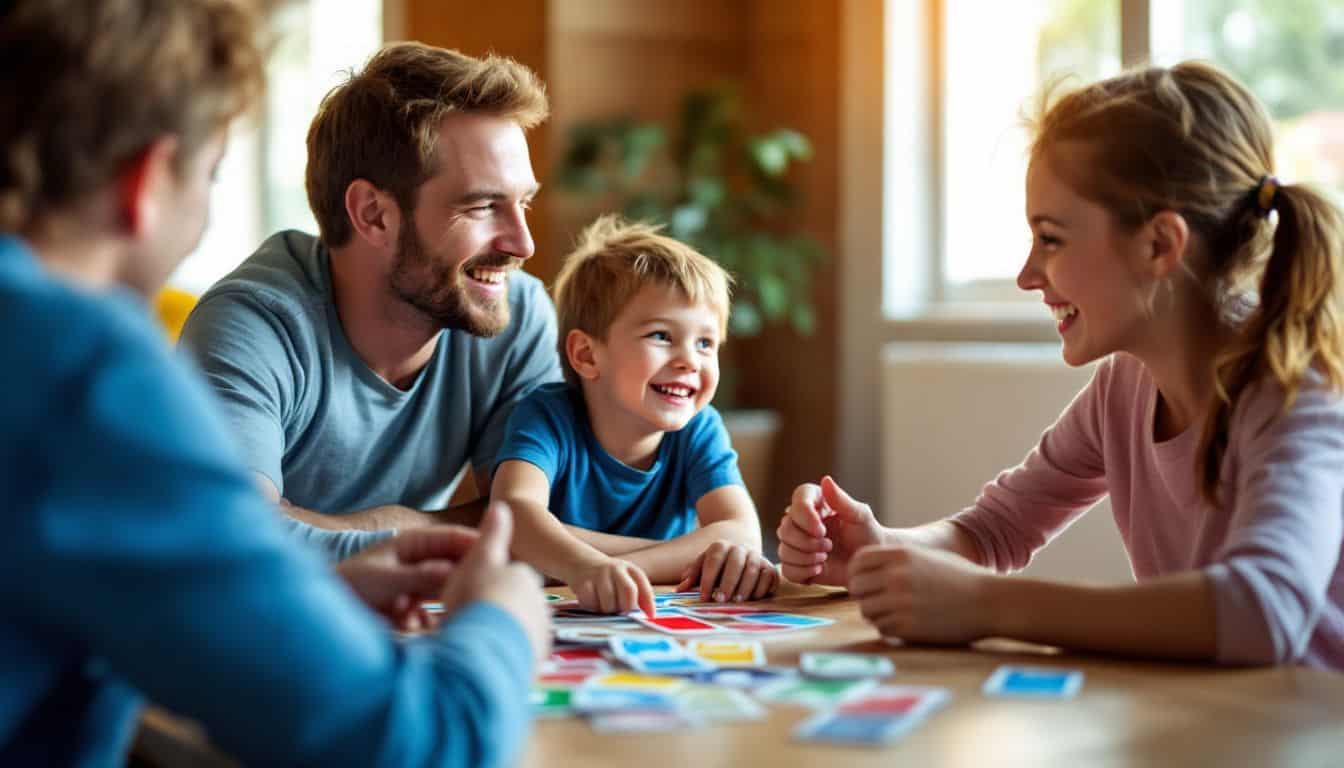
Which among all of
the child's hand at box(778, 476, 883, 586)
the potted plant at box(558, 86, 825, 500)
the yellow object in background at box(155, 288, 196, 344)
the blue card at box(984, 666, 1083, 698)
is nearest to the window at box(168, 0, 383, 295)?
the potted plant at box(558, 86, 825, 500)

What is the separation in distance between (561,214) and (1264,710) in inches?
183

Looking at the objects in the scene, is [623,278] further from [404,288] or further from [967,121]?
[967,121]

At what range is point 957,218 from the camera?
526 centimetres

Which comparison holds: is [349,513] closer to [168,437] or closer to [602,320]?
[602,320]

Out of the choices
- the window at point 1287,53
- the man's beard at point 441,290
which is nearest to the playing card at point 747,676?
the man's beard at point 441,290

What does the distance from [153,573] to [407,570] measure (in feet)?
1.82

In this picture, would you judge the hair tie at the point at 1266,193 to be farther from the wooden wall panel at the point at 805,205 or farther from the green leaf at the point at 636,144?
the green leaf at the point at 636,144

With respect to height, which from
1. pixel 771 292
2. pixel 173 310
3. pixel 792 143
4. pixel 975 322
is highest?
pixel 792 143

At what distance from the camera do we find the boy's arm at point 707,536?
1.88 meters

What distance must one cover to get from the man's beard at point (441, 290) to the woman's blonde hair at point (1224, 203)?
0.95 m

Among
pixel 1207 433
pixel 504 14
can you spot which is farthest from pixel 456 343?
pixel 504 14

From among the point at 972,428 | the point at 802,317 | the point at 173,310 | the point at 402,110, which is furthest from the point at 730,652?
the point at 802,317

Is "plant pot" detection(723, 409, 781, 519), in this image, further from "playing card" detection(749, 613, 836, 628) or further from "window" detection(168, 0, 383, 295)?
"playing card" detection(749, 613, 836, 628)

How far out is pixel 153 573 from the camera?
2.68ft
